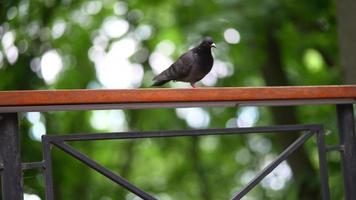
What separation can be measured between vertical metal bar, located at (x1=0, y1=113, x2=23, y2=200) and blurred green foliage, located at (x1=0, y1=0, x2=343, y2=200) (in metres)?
1.98

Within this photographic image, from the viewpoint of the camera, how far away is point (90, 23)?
1055cm

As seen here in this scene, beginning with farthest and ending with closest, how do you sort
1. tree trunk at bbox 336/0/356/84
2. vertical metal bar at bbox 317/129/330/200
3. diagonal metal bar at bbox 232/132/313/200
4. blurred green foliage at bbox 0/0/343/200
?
blurred green foliage at bbox 0/0/343/200 → tree trunk at bbox 336/0/356/84 → vertical metal bar at bbox 317/129/330/200 → diagonal metal bar at bbox 232/132/313/200

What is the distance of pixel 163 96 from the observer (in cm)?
271

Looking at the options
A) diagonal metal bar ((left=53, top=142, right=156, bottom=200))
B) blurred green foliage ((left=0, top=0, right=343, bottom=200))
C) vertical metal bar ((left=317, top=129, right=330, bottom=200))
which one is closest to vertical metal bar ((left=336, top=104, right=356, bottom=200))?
vertical metal bar ((left=317, top=129, right=330, bottom=200))

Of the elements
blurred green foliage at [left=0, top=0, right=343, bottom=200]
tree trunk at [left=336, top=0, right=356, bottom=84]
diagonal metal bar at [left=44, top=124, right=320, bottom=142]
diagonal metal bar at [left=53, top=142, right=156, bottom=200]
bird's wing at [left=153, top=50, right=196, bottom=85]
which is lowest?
diagonal metal bar at [left=53, top=142, right=156, bottom=200]

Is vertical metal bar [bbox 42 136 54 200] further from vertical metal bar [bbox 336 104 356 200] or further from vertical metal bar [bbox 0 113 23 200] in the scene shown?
vertical metal bar [bbox 336 104 356 200]

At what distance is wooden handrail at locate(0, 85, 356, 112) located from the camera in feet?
8.38

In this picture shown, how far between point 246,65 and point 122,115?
11.1 feet

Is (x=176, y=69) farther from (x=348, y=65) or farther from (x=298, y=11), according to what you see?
(x=298, y=11)

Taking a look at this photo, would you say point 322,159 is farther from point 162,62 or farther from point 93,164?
point 162,62

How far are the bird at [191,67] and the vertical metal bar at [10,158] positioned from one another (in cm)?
137

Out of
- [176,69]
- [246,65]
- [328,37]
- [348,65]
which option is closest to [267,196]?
[246,65]

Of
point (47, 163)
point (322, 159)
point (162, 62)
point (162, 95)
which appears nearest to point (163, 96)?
point (162, 95)

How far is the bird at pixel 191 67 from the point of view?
3.95m
